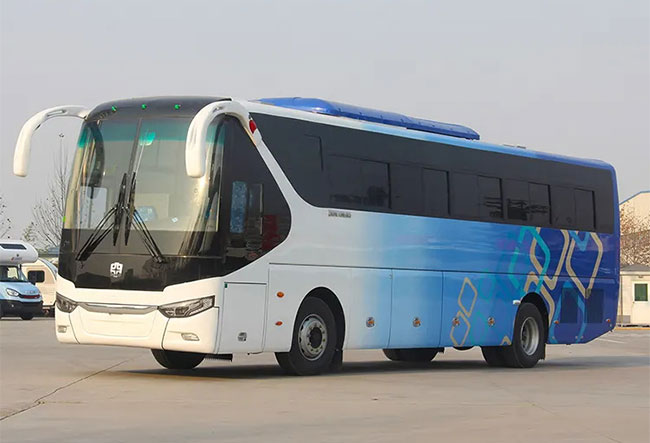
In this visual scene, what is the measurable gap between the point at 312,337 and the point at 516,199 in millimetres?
5845

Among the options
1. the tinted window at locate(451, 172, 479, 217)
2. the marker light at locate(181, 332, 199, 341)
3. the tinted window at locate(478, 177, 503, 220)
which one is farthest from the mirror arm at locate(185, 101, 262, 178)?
the tinted window at locate(478, 177, 503, 220)

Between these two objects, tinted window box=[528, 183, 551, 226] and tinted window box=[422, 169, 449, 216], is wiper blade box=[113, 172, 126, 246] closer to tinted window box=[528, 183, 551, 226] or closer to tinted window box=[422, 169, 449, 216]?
tinted window box=[422, 169, 449, 216]

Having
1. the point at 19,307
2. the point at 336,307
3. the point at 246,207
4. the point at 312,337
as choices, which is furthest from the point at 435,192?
the point at 19,307

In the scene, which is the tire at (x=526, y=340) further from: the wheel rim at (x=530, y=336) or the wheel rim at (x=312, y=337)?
the wheel rim at (x=312, y=337)

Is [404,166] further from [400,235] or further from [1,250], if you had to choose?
[1,250]

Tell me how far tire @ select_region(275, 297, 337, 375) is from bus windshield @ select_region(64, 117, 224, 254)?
2157 millimetres

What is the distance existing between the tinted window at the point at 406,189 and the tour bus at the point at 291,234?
30 mm

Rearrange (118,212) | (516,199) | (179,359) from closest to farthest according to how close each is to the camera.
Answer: (118,212), (179,359), (516,199)

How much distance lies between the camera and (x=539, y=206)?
22.9 m

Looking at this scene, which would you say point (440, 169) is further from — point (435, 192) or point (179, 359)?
point (179, 359)

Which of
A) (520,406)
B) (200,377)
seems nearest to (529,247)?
(200,377)

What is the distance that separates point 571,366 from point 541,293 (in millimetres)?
1732

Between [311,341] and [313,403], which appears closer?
[313,403]

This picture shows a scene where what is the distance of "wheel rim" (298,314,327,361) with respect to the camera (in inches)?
702
